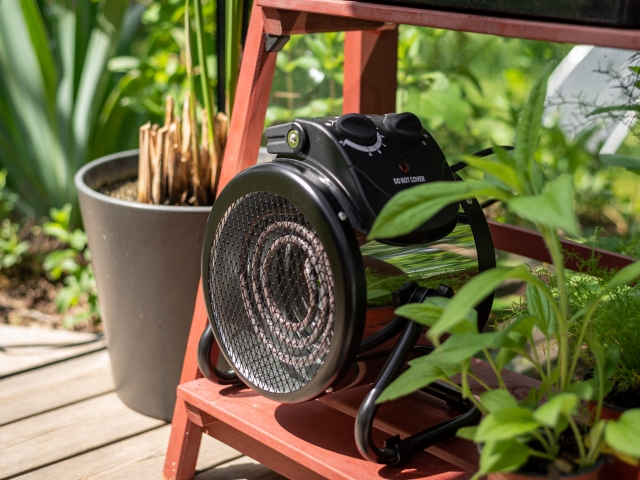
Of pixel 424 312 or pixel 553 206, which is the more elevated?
pixel 553 206

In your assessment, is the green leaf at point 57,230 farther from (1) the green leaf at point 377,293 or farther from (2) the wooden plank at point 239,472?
(1) the green leaf at point 377,293

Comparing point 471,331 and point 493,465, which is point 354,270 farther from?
point 493,465

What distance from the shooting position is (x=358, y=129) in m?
0.96

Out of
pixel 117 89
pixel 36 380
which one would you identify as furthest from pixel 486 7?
pixel 117 89

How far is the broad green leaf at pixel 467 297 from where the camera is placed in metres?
0.62

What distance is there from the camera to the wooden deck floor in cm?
138

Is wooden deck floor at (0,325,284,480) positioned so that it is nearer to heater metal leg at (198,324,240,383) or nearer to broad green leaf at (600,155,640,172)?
heater metal leg at (198,324,240,383)

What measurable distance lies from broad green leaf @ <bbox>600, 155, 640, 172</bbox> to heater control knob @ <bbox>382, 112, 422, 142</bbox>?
10.7 inches

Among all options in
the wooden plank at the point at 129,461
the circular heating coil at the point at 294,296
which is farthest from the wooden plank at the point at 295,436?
the wooden plank at the point at 129,461

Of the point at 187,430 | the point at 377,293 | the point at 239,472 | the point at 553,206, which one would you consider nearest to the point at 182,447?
the point at 187,430

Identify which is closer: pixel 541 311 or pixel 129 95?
pixel 541 311

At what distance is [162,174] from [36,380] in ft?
2.03

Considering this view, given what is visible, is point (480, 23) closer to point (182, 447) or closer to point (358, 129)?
point (358, 129)

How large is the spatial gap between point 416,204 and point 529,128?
15 cm
